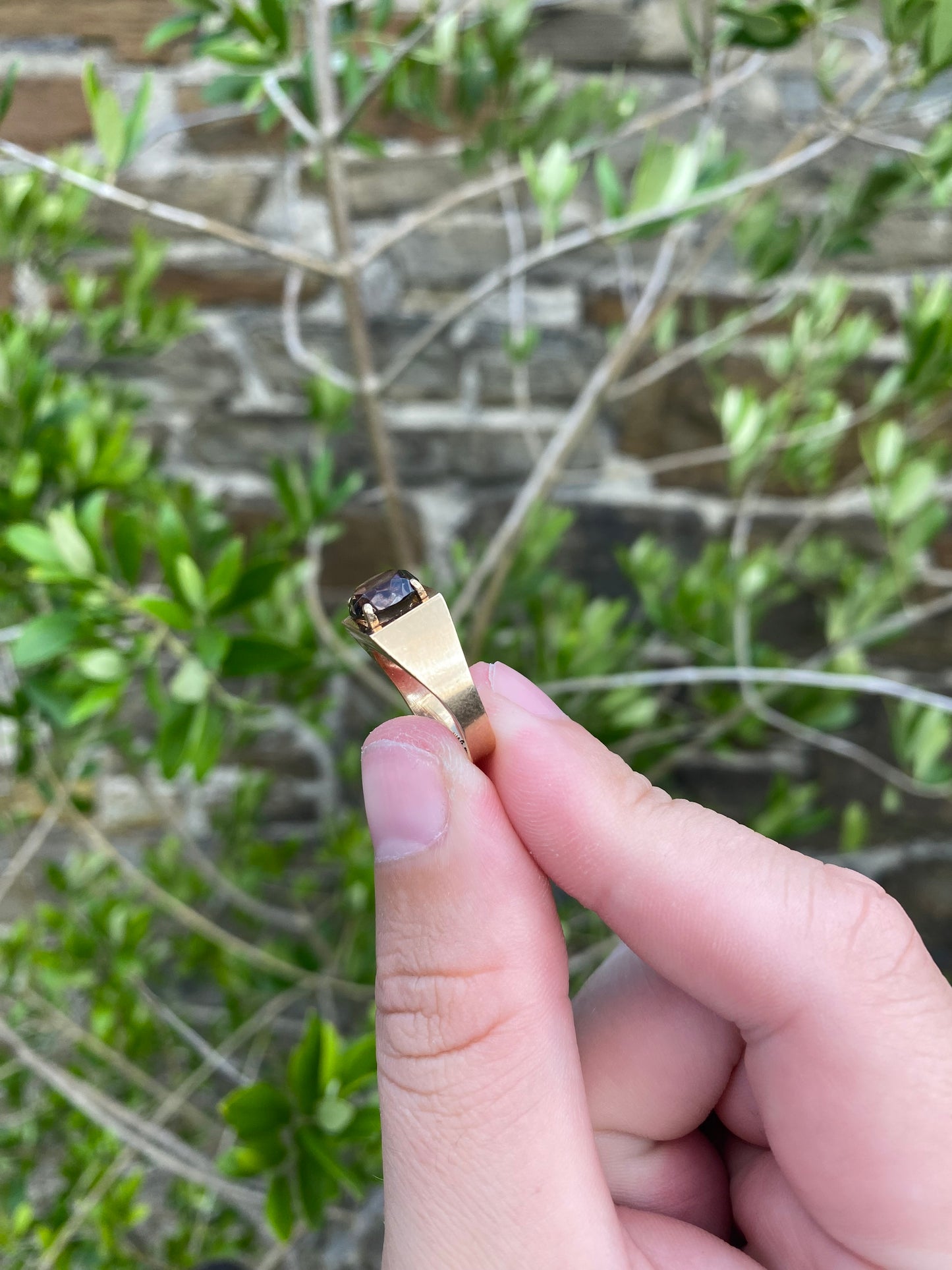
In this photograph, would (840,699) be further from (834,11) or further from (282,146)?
(282,146)

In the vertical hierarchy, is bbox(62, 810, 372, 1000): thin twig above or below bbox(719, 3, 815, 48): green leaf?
below

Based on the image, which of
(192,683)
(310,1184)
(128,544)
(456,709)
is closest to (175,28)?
(128,544)

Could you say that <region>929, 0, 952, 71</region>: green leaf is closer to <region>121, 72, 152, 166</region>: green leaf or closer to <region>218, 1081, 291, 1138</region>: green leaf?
<region>121, 72, 152, 166</region>: green leaf

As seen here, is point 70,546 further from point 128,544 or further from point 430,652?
point 430,652

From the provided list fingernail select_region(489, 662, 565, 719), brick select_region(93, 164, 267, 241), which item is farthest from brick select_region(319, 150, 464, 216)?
fingernail select_region(489, 662, 565, 719)

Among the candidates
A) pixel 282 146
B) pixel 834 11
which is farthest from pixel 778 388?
pixel 282 146

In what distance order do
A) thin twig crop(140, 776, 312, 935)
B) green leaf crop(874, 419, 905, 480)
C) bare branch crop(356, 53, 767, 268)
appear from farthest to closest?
thin twig crop(140, 776, 312, 935)
green leaf crop(874, 419, 905, 480)
bare branch crop(356, 53, 767, 268)

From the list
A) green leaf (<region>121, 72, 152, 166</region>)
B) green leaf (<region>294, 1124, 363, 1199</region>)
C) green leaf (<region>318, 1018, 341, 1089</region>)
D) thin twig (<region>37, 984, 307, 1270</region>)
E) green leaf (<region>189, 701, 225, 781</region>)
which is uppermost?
green leaf (<region>121, 72, 152, 166</region>)
